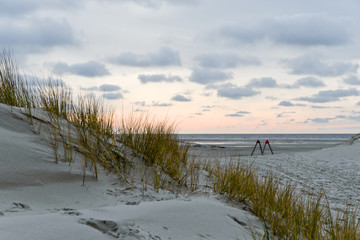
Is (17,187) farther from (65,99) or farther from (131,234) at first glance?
(65,99)

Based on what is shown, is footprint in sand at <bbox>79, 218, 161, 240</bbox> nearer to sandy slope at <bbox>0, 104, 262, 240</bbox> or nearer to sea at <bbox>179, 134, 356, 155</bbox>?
sandy slope at <bbox>0, 104, 262, 240</bbox>

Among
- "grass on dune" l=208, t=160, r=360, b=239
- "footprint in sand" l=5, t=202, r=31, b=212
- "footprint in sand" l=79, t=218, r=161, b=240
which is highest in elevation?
"footprint in sand" l=5, t=202, r=31, b=212

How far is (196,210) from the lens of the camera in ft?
7.37

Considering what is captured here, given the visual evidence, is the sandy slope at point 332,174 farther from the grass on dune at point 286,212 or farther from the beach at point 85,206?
the beach at point 85,206

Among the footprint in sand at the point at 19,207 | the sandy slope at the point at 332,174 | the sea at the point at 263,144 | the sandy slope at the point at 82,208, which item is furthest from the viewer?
the sea at the point at 263,144

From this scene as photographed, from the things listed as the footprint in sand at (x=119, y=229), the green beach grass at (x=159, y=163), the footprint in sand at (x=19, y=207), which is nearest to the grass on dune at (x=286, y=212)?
the green beach grass at (x=159, y=163)

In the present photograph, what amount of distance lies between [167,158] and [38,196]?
168 centimetres

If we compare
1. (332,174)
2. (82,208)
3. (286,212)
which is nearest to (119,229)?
(82,208)

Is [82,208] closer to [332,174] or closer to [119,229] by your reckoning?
[119,229]

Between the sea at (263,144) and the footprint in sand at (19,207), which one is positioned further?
the sea at (263,144)

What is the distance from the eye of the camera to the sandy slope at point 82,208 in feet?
5.43

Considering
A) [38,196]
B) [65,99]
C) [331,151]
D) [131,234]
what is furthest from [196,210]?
[331,151]

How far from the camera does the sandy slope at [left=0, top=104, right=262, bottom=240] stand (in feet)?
5.43

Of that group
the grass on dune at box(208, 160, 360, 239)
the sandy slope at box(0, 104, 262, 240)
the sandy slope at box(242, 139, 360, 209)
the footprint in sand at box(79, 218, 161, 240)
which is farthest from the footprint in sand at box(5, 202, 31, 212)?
the sandy slope at box(242, 139, 360, 209)
